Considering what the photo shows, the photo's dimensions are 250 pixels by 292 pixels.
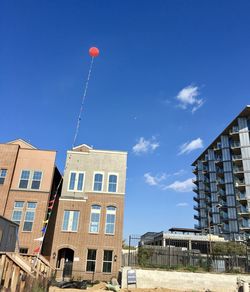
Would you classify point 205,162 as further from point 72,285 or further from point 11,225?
point 11,225

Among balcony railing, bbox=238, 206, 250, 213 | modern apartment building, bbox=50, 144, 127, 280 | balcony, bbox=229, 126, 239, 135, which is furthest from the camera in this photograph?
balcony, bbox=229, 126, 239, 135

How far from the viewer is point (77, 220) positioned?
25.4 m

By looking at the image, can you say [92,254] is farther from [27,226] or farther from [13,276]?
[13,276]

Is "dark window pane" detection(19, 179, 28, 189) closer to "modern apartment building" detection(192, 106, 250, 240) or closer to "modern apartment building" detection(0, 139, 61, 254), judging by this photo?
"modern apartment building" detection(0, 139, 61, 254)

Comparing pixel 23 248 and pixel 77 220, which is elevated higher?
pixel 77 220

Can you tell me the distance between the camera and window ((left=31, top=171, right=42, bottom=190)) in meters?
26.6

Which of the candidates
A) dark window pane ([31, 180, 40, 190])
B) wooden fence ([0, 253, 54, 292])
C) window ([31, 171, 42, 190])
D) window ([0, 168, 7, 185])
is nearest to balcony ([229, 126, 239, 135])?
window ([31, 171, 42, 190])

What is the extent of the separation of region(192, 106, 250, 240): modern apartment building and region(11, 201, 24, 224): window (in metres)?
37.4

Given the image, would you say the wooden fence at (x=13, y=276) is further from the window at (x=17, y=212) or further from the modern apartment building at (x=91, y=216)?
the window at (x=17, y=212)

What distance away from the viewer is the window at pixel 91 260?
23.9m

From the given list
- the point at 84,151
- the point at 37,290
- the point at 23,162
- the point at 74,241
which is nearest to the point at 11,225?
the point at 37,290

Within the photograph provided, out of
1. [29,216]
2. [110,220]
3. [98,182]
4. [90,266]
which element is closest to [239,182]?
[98,182]

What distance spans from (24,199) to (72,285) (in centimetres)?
987

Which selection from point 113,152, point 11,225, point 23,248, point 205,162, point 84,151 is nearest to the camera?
point 11,225
